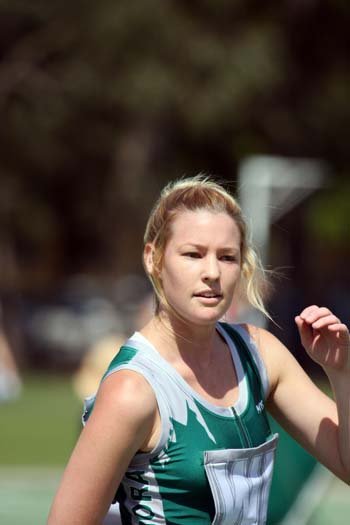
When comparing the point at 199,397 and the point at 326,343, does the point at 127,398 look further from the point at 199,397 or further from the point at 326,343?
the point at 326,343

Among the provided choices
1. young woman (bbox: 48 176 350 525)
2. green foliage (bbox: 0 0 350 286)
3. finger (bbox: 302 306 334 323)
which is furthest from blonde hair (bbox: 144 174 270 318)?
green foliage (bbox: 0 0 350 286)

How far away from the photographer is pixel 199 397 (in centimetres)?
332

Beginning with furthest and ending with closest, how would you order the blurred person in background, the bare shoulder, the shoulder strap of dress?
1. the blurred person in background
2. the shoulder strap of dress
3. the bare shoulder

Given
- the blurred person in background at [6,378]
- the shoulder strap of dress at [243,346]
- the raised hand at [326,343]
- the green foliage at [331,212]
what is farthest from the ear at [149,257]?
the green foliage at [331,212]

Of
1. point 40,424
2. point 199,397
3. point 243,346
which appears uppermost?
point 243,346

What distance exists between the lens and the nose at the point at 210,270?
10.9ft

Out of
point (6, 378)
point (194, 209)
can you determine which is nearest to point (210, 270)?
point (194, 209)

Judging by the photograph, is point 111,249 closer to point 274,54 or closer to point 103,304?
point 103,304

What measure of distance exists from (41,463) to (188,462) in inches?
436

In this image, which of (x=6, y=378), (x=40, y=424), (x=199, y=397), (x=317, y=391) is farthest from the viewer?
(x=6, y=378)

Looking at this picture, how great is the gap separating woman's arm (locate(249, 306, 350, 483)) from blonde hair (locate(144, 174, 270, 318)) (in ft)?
0.51

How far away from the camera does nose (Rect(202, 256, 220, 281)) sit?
332 centimetres

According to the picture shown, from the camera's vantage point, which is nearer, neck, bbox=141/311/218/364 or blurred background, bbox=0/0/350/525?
neck, bbox=141/311/218/364

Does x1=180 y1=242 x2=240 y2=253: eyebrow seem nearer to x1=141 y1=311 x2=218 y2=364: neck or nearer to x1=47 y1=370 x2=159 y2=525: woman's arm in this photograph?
x1=141 y1=311 x2=218 y2=364: neck
